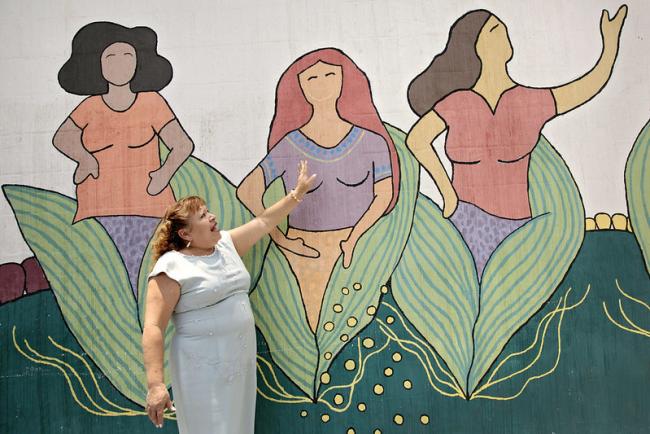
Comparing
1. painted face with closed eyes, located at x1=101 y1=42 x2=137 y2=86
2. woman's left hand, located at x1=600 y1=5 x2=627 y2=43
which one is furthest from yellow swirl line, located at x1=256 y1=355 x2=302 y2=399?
woman's left hand, located at x1=600 y1=5 x2=627 y2=43

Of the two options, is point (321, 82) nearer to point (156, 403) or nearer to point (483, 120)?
point (483, 120)

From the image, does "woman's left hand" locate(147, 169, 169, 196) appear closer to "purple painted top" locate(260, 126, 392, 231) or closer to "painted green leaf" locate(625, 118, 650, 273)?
"purple painted top" locate(260, 126, 392, 231)

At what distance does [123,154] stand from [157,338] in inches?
37.9

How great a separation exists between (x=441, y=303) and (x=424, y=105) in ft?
3.05

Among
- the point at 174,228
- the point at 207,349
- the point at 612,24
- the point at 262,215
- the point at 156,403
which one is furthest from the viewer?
the point at 612,24

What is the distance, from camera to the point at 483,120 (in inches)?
114

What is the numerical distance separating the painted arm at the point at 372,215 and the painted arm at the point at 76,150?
1.22 metres

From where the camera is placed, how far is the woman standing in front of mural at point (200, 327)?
7.88 ft

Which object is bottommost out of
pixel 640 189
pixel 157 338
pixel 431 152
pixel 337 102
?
pixel 157 338

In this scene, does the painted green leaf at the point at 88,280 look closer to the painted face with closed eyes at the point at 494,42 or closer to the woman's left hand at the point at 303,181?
the woman's left hand at the point at 303,181

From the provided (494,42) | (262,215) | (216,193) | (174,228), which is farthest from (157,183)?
(494,42)

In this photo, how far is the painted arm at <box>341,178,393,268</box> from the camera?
2.82 meters

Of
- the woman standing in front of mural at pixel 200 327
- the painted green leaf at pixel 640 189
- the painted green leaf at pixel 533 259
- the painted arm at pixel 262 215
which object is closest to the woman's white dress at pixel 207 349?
the woman standing in front of mural at pixel 200 327

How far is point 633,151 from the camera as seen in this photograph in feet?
9.51
